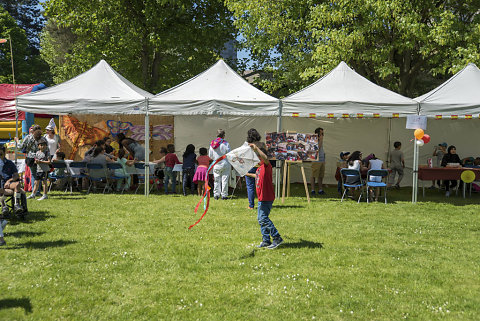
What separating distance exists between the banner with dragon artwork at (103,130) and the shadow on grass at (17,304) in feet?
34.9

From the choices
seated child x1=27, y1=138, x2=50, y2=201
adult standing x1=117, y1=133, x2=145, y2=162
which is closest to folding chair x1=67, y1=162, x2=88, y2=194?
seated child x1=27, y1=138, x2=50, y2=201

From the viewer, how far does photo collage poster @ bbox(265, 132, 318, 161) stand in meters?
9.80

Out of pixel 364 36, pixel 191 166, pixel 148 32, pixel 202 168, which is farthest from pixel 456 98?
pixel 148 32

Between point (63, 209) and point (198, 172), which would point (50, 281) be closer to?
point (63, 209)

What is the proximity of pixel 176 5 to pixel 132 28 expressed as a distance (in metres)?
2.31

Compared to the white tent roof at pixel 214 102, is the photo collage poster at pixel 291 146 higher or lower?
lower

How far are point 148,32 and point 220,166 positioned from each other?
12.8 meters

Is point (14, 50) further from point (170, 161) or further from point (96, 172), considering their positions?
point (170, 161)

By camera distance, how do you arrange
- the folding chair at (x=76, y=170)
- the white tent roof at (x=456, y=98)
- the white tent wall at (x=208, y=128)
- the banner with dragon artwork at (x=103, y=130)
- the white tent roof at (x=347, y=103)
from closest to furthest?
1. the white tent roof at (x=456, y=98)
2. the white tent roof at (x=347, y=103)
3. the folding chair at (x=76, y=170)
4. the banner with dragon artwork at (x=103, y=130)
5. the white tent wall at (x=208, y=128)

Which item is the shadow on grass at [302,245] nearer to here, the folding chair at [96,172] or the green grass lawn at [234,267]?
the green grass lawn at [234,267]

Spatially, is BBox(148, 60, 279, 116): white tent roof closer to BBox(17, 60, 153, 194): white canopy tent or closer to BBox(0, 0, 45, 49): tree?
BBox(17, 60, 153, 194): white canopy tent

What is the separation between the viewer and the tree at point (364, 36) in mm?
13250

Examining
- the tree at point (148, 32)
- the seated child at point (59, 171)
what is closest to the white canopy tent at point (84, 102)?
the seated child at point (59, 171)

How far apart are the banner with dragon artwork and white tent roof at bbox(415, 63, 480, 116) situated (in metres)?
8.11
